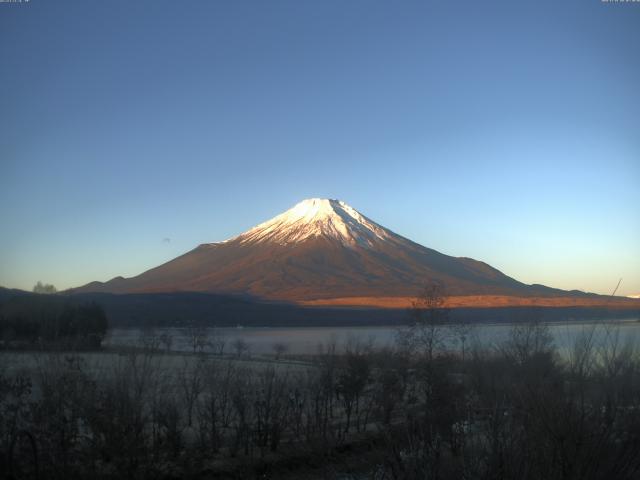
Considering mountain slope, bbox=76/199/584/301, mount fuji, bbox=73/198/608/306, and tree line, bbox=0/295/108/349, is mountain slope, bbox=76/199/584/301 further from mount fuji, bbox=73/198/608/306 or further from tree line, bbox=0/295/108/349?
tree line, bbox=0/295/108/349

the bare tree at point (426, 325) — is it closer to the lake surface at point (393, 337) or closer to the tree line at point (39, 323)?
the lake surface at point (393, 337)

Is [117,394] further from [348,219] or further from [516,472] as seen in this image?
[348,219]

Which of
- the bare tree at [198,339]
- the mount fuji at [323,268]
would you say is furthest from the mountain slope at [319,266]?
the bare tree at [198,339]

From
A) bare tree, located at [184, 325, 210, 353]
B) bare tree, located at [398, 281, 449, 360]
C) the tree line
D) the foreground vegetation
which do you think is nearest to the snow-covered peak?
bare tree, located at [184, 325, 210, 353]

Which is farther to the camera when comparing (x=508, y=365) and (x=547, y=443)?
(x=508, y=365)

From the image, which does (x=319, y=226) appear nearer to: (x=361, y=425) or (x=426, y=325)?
(x=426, y=325)

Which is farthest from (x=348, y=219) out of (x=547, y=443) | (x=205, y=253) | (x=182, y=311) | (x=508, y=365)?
(x=547, y=443)

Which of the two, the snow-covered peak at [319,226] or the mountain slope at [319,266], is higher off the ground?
the snow-covered peak at [319,226]
